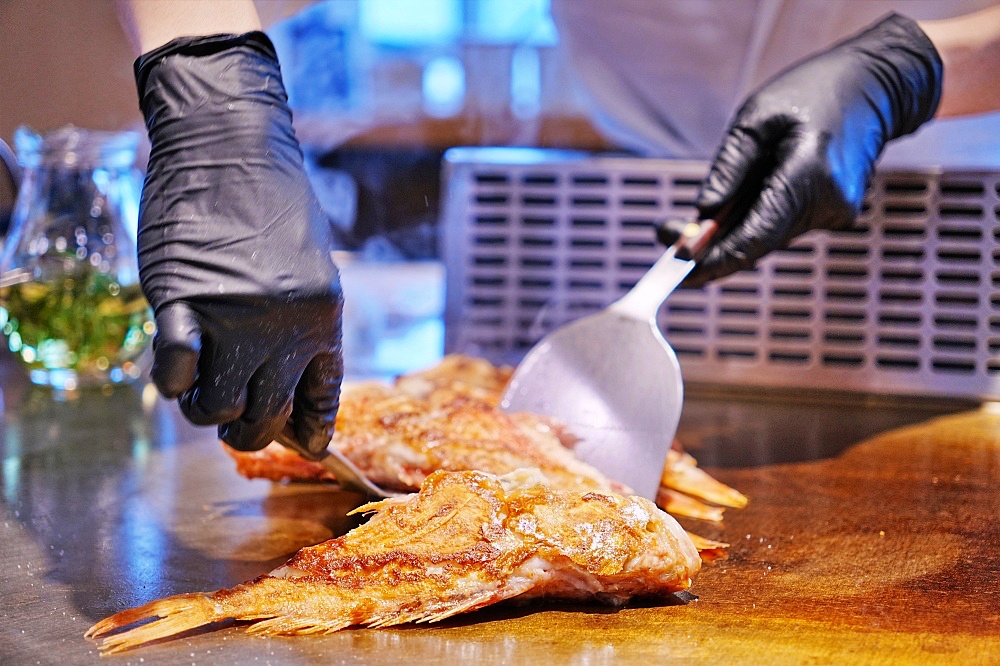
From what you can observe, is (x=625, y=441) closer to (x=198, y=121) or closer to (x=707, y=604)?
(x=707, y=604)

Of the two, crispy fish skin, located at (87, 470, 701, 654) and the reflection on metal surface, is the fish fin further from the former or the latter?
the reflection on metal surface

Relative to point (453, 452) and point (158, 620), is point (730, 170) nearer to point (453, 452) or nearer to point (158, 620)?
point (453, 452)

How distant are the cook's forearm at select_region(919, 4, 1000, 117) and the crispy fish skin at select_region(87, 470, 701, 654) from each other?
4.39 ft

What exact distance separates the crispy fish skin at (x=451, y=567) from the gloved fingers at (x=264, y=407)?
0.15m

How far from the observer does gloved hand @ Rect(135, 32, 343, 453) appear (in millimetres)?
1081

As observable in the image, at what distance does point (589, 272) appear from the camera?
245 cm

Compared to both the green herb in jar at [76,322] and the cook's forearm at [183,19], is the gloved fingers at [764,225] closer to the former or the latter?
the cook's forearm at [183,19]

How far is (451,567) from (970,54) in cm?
159

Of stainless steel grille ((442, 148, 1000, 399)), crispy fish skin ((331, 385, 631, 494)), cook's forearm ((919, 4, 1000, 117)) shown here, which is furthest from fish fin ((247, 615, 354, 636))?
cook's forearm ((919, 4, 1000, 117))

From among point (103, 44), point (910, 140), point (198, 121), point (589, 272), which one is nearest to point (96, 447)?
point (103, 44)

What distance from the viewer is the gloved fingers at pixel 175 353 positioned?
1007mm

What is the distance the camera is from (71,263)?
214cm

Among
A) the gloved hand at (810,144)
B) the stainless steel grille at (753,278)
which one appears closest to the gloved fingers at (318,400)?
the gloved hand at (810,144)

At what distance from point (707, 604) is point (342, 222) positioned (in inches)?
107
